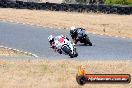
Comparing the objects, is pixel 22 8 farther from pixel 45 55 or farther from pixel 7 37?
pixel 45 55

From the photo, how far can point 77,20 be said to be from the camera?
140ft

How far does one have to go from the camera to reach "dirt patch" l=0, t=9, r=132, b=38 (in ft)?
125

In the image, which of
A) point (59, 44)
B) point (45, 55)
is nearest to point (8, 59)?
point (45, 55)

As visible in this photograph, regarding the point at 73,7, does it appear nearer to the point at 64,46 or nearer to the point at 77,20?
the point at 77,20

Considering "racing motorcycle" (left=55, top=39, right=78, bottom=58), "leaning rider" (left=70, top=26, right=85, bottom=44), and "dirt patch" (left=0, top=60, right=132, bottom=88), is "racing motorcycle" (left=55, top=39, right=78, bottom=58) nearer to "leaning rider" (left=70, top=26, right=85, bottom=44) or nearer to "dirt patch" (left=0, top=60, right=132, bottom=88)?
"dirt patch" (left=0, top=60, right=132, bottom=88)

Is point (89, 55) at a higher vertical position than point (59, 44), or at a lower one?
lower

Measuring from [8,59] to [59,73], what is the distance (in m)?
4.28

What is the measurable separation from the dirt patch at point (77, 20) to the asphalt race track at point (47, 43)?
281cm

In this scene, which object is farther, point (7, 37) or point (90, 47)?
point (7, 37)

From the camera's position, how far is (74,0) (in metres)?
68.5

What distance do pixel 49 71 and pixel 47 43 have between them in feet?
37.3

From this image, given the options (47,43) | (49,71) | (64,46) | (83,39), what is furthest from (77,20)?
(64,46)

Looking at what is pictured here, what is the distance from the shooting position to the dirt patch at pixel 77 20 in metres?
38.2

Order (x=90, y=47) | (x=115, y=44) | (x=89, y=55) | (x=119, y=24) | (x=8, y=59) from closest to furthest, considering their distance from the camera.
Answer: (x=8, y=59), (x=89, y=55), (x=90, y=47), (x=115, y=44), (x=119, y=24)
